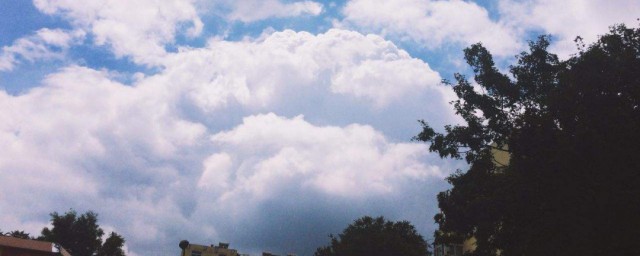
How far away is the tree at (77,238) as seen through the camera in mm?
63062

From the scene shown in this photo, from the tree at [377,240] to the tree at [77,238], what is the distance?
32.0 metres

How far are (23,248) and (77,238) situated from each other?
29642 millimetres

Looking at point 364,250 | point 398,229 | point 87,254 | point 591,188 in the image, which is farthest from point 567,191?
point 87,254

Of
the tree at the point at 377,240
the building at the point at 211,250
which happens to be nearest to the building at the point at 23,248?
the tree at the point at 377,240

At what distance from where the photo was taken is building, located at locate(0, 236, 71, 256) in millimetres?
35562

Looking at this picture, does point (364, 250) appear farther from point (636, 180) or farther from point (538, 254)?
point (636, 180)

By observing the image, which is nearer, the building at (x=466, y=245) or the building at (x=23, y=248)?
the building at (x=23, y=248)

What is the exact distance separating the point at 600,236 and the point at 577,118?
169 inches

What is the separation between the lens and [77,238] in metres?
64.0

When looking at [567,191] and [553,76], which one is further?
[553,76]

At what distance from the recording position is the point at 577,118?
16.6m

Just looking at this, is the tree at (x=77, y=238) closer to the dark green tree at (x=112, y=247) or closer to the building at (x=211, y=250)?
the dark green tree at (x=112, y=247)

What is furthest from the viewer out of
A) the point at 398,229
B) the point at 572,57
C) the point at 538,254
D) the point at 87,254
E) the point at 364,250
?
the point at 398,229

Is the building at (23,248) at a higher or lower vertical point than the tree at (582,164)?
lower
